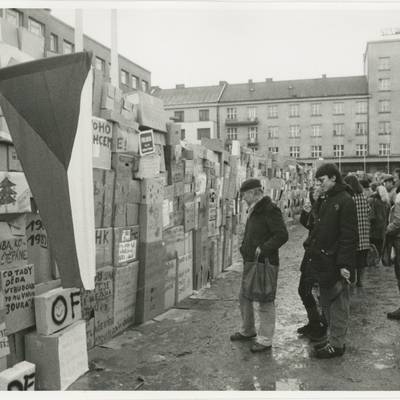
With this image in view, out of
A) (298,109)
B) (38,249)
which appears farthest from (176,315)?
(298,109)

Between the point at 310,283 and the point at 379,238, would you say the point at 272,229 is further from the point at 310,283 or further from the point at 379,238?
the point at 379,238

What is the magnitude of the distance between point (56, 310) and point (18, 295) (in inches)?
14.3

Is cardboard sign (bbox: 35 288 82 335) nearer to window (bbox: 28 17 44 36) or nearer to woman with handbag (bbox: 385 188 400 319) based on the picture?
woman with handbag (bbox: 385 188 400 319)

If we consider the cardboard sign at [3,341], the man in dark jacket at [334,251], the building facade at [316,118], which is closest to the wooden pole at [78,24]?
the cardboard sign at [3,341]

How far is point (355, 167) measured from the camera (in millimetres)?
59250

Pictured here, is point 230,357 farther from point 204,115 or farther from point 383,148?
point 204,115

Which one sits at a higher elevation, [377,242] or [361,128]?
[361,128]

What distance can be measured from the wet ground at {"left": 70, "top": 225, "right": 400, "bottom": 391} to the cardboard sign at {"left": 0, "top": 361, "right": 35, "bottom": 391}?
0.41m

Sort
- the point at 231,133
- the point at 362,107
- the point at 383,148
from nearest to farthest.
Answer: the point at 383,148
the point at 362,107
the point at 231,133

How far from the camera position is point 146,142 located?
5.90 metres

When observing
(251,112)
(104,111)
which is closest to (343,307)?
(104,111)

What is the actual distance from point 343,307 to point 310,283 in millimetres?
629

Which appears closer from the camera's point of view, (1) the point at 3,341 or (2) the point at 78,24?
(1) the point at 3,341

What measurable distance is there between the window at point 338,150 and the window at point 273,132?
7115mm
